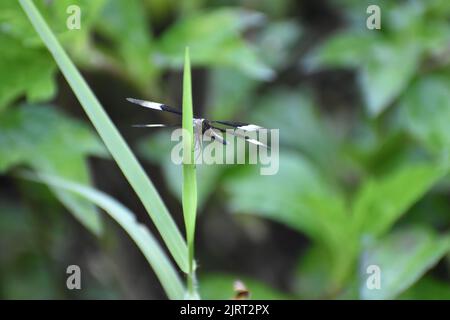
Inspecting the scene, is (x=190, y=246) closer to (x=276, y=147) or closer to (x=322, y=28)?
(x=276, y=147)

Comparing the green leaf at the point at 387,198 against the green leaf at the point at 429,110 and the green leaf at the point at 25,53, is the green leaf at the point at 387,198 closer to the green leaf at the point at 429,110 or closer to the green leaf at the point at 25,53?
the green leaf at the point at 429,110

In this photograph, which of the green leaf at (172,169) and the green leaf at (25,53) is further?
the green leaf at (172,169)

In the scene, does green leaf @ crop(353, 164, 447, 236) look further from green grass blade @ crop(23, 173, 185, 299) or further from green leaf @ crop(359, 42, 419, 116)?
green grass blade @ crop(23, 173, 185, 299)

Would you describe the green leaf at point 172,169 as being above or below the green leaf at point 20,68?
below

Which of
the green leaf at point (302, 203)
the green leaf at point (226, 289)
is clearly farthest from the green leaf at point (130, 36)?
the green leaf at point (226, 289)

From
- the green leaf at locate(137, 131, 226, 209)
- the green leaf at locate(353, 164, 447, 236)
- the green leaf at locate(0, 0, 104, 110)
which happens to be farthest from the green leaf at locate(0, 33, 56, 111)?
the green leaf at locate(353, 164, 447, 236)

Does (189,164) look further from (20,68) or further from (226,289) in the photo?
(226,289)

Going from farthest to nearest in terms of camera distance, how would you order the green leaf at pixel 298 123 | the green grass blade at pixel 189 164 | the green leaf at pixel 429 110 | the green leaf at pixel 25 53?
the green leaf at pixel 298 123
the green leaf at pixel 429 110
the green leaf at pixel 25 53
the green grass blade at pixel 189 164
